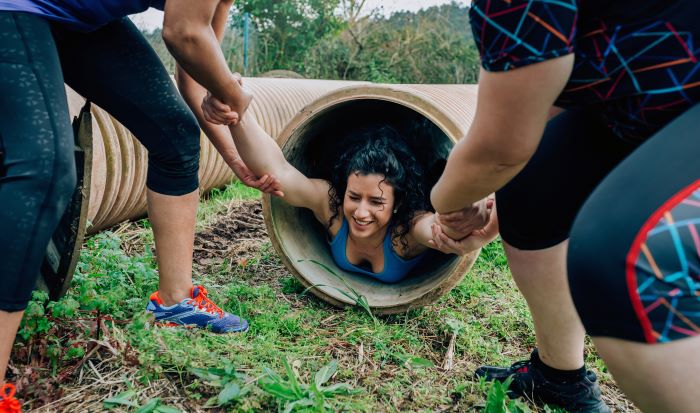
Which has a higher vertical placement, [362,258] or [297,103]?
[297,103]

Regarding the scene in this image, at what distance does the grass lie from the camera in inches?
68.8

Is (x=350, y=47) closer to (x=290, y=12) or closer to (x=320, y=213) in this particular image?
(x=290, y=12)

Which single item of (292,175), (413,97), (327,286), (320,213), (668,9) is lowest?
(327,286)

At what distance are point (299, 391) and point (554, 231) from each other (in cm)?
86

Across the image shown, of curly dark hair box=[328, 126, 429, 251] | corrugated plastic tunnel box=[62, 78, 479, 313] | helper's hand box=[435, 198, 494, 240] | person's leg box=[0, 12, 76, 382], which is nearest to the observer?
person's leg box=[0, 12, 76, 382]

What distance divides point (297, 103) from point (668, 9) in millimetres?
4697

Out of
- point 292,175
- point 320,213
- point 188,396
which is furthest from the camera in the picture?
point 320,213

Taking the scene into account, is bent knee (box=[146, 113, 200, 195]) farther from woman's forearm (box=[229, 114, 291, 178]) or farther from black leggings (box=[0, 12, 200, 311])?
black leggings (box=[0, 12, 200, 311])

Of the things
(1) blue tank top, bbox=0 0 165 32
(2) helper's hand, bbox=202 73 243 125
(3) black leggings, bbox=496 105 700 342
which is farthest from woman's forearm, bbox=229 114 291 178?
(3) black leggings, bbox=496 105 700 342

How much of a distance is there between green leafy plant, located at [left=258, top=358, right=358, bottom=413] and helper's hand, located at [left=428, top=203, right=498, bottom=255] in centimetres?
61

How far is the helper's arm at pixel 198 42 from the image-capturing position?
1557mm

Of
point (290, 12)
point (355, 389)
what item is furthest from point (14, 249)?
point (290, 12)

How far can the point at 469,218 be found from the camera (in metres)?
1.86

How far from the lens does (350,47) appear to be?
1247cm
